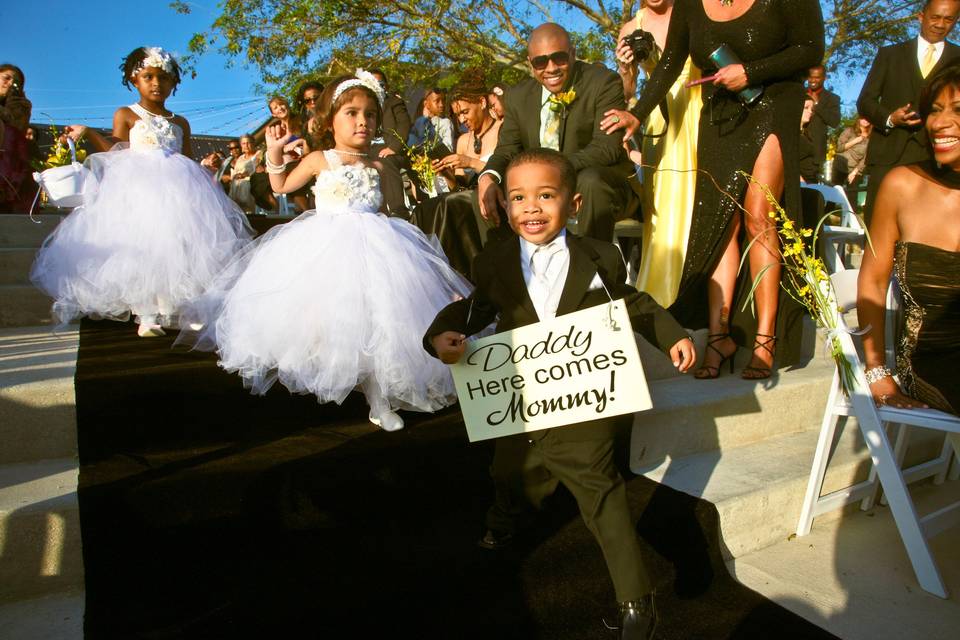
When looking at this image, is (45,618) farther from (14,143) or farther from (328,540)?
(14,143)

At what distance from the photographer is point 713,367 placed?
373 cm

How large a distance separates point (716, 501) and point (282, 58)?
1459cm

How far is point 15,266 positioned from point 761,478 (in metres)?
5.08

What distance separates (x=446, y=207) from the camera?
4.54m

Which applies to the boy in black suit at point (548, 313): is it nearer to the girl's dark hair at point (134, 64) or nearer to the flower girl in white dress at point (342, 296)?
the flower girl in white dress at point (342, 296)

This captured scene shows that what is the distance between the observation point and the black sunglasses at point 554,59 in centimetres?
392

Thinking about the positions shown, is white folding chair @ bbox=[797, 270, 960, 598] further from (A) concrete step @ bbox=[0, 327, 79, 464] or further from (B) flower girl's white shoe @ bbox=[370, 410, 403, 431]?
(A) concrete step @ bbox=[0, 327, 79, 464]

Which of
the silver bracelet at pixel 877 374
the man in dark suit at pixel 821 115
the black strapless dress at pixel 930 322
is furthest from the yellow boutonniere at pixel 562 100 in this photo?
the man in dark suit at pixel 821 115

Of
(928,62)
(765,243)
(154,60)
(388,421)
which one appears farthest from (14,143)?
(928,62)

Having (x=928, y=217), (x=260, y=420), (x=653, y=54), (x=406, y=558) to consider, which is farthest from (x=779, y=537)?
(x=653, y=54)

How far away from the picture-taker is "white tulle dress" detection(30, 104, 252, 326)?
4141mm

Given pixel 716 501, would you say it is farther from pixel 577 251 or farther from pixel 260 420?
pixel 260 420

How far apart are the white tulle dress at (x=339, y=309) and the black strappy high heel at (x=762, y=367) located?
5.48ft

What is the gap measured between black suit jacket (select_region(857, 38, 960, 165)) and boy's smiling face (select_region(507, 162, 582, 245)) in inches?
166
